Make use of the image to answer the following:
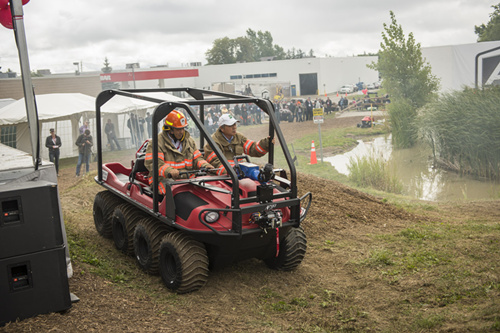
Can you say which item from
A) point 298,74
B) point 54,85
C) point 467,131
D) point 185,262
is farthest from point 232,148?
point 298,74

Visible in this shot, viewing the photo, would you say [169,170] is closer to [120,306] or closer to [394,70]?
[120,306]

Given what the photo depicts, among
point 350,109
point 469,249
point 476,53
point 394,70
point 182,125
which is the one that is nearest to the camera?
point 182,125

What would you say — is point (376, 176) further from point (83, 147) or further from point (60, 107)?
point (60, 107)

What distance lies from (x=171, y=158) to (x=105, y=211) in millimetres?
2049

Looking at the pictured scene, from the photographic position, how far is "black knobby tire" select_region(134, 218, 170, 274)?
6398mm

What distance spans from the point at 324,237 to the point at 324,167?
1077cm

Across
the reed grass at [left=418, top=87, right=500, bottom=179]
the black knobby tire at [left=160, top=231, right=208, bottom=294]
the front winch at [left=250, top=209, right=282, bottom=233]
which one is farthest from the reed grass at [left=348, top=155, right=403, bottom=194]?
the black knobby tire at [left=160, top=231, right=208, bottom=294]

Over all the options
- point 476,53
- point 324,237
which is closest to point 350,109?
point 476,53

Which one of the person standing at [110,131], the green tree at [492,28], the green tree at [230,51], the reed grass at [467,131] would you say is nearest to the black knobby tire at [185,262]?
the reed grass at [467,131]

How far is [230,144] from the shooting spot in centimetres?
721

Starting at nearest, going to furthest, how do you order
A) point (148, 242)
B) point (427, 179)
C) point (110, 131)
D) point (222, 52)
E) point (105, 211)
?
1. point (148, 242)
2. point (105, 211)
3. point (427, 179)
4. point (110, 131)
5. point (222, 52)

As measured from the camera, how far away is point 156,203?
243 inches

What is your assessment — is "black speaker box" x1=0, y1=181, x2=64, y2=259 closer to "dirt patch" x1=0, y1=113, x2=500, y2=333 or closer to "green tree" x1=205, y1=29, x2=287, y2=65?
"dirt patch" x1=0, y1=113, x2=500, y2=333

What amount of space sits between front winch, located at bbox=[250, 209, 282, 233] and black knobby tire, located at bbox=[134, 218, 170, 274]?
1504 mm
